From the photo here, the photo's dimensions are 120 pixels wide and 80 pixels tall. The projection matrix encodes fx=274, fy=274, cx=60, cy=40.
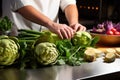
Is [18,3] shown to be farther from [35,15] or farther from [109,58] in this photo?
[109,58]

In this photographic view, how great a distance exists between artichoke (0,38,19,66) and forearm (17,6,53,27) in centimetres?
57

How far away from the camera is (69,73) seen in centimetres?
123

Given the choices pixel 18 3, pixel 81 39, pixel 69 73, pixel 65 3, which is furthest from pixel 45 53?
pixel 65 3

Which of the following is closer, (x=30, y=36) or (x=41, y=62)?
(x=41, y=62)

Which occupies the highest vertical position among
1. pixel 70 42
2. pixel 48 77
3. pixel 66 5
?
pixel 66 5

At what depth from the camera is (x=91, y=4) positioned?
12.2 ft

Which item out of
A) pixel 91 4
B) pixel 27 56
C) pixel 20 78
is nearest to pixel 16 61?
pixel 27 56

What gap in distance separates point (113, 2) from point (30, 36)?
2516 millimetres

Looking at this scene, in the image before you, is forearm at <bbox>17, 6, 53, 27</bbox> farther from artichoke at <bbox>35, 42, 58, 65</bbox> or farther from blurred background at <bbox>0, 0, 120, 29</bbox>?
blurred background at <bbox>0, 0, 120, 29</bbox>

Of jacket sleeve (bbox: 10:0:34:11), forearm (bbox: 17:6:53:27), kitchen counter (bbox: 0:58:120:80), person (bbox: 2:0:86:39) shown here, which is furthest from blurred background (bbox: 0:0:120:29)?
kitchen counter (bbox: 0:58:120:80)

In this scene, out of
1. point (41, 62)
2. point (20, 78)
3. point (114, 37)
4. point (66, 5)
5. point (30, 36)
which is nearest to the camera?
point (20, 78)

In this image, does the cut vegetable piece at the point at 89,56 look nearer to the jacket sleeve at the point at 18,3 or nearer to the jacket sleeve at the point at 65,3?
the jacket sleeve at the point at 18,3

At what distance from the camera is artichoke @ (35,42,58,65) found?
1.25 metres

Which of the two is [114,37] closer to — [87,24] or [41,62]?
[41,62]
